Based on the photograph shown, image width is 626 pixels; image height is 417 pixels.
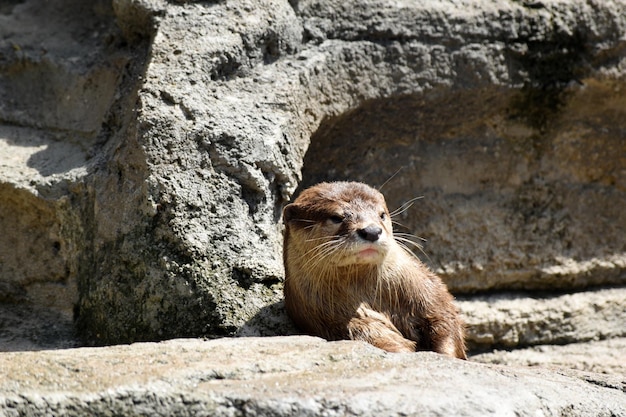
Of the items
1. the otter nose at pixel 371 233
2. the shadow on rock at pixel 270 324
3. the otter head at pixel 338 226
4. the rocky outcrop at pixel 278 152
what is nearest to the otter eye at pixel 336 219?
the otter head at pixel 338 226

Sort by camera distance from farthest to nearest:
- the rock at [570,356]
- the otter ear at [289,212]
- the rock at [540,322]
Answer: the rock at [540,322]
the rock at [570,356]
the otter ear at [289,212]

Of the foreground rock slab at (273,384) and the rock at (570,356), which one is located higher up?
the foreground rock slab at (273,384)

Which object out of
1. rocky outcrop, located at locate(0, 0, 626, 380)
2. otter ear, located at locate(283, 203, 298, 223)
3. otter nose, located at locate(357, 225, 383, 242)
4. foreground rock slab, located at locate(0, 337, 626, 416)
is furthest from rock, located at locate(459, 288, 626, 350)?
foreground rock slab, located at locate(0, 337, 626, 416)

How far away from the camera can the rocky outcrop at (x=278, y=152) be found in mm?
3688

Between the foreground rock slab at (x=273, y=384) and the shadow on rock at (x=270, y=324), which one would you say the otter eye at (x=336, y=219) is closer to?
the shadow on rock at (x=270, y=324)

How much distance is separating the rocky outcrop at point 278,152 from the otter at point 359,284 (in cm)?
17

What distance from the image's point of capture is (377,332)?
3.48 m

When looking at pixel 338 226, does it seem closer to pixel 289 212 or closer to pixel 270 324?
pixel 289 212

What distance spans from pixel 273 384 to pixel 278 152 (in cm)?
154

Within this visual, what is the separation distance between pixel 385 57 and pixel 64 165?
1479 mm

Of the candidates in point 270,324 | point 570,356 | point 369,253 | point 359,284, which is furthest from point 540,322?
point 270,324

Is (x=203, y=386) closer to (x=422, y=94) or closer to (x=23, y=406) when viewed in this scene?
(x=23, y=406)

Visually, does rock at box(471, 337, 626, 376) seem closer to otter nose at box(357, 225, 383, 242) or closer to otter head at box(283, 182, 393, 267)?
otter head at box(283, 182, 393, 267)

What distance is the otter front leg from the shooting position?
3.43 m
